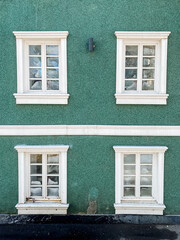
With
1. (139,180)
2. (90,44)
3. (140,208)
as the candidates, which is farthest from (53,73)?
(140,208)

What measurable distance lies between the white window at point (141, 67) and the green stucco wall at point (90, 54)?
0.60 ft

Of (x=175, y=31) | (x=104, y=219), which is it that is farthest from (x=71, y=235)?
(x=175, y=31)

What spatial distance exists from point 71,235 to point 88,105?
10.8 feet

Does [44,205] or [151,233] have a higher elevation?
[44,205]

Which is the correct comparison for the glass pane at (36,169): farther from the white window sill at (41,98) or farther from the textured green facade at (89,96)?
the white window sill at (41,98)

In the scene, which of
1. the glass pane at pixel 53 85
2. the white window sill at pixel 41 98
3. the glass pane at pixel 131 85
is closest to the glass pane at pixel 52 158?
the white window sill at pixel 41 98

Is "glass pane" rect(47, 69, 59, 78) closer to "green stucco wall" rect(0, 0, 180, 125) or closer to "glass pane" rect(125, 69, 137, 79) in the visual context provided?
"green stucco wall" rect(0, 0, 180, 125)

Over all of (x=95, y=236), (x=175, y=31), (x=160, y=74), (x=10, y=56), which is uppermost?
(x=175, y=31)

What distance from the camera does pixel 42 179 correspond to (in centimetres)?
598

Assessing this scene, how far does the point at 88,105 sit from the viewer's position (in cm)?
581

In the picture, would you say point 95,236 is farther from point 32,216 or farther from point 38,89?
point 38,89

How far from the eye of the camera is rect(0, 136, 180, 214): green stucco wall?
230 inches

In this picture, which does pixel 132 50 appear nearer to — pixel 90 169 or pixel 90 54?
pixel 90 54

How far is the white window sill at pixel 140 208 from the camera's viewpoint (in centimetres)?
584
